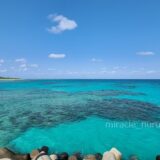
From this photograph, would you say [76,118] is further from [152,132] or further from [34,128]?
[152,132]

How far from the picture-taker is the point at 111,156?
796cm

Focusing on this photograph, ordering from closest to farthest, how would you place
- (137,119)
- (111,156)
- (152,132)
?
(111,156), (152,132), (137,119)

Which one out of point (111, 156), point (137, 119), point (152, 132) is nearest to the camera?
point (111, 156)

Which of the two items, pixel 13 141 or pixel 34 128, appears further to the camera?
pixel 34 128

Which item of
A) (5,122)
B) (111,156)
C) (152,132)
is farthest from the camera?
→ (5,122)

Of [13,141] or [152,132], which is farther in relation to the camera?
[152,132]

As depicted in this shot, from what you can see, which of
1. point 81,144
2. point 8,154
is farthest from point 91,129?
point 8,154

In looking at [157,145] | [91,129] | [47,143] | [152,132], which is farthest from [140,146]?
[47,143]

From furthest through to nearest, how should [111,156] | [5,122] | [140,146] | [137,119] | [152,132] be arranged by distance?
[137,119]
[5,122]
[152,132]
[140,146]
[111,156]

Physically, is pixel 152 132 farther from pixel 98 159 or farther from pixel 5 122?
pixel 5 122

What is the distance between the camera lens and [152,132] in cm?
1270

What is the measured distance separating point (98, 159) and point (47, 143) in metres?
3.56

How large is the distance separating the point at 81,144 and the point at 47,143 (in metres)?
1.86

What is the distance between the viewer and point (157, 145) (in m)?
10.7
